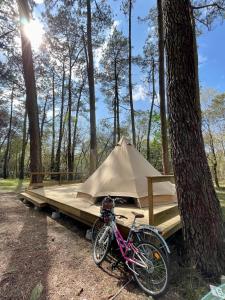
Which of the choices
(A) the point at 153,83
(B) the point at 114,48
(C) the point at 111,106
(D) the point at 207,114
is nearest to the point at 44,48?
(B) the point at 114,48

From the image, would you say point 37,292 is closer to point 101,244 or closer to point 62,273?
point 62,273

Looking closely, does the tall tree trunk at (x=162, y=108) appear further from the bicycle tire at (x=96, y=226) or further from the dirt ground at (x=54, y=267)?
the bicycle tire at (x=96, y=226)

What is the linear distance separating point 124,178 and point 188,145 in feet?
6.15

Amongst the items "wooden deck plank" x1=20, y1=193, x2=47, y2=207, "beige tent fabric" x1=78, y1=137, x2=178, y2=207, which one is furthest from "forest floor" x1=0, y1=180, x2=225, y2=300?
"wooden deck plank" x1=20, y1=193, x2=47, y2=207

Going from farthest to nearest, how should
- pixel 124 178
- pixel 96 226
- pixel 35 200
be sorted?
pixel 35 200, pixel 124 178, pixel 96 226

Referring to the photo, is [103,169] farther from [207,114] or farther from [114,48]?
[207,114]

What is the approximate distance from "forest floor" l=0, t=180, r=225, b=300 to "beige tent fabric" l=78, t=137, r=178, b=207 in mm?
998

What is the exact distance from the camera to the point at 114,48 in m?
13.6

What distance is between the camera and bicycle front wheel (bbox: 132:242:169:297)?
7.56 ft

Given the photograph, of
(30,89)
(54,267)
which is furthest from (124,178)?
(30,89)

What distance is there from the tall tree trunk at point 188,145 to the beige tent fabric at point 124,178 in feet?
4.72

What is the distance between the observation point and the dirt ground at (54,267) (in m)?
2.40

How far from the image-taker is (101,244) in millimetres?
3074

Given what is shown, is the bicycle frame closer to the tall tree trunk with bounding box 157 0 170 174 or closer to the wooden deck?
the wooden deck
